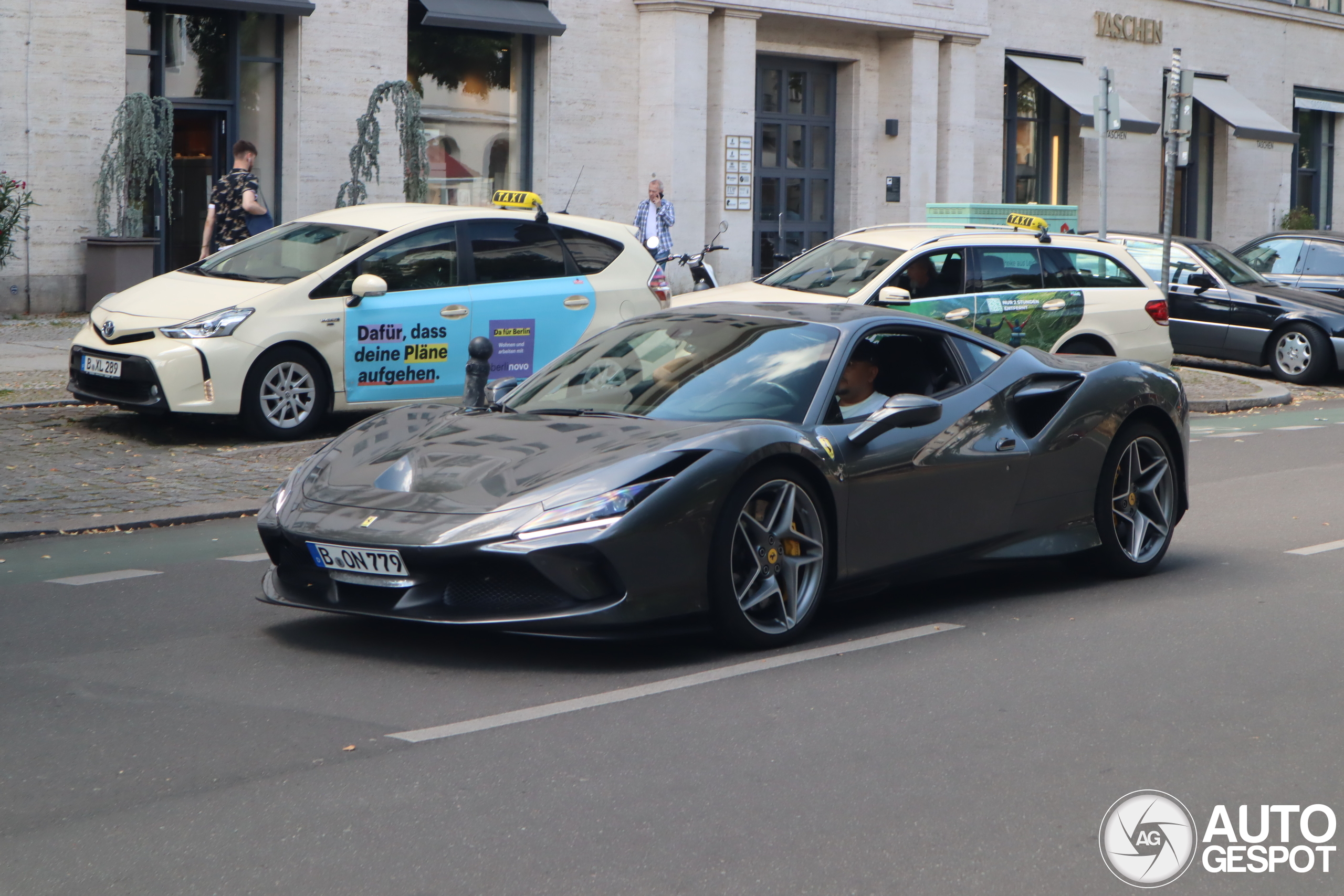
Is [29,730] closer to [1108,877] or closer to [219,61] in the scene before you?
[1108,877]

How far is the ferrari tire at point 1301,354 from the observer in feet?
63.2

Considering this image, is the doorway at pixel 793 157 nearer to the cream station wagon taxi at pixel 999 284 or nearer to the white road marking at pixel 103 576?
the cream station wagon taxi at pixel 999 284

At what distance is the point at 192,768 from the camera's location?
457 cm

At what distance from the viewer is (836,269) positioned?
46.9 feet

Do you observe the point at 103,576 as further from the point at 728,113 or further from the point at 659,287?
the point at 728,113

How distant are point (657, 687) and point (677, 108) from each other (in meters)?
20.4

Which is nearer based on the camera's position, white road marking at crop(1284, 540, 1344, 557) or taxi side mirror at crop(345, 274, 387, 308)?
white road marking at crop(1284, 540, 1344, 557)

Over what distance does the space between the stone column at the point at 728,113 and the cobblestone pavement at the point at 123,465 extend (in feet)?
44.5

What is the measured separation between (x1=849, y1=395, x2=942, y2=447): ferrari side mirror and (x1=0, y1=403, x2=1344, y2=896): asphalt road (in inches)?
30.2

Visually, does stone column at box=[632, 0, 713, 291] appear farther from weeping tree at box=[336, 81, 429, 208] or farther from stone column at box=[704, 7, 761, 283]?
weeping tree at box=[336, 81, 429, 208]

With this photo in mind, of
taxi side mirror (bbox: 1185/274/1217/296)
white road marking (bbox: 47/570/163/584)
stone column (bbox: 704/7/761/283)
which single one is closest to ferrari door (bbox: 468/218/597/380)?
white road marking (bbox: 47/570/163/584)

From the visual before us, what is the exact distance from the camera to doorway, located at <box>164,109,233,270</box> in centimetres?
2053

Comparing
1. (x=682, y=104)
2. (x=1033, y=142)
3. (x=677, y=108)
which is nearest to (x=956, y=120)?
(x=1033, y=142)

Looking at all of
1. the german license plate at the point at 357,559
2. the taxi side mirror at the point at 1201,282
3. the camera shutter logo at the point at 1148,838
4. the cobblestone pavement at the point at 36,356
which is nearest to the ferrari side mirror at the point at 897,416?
the german license plate at the point at 357,559
